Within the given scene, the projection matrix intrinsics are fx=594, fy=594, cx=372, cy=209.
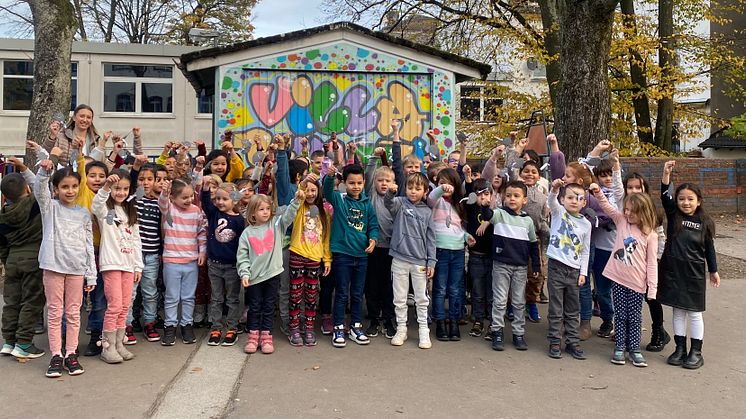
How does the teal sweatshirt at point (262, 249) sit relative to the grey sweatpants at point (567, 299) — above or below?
above

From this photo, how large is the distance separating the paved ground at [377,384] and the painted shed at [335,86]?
4.31m

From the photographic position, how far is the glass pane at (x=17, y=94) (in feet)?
76.3

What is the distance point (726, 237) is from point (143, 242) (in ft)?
36.6

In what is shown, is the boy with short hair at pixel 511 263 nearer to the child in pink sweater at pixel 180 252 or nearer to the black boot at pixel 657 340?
the black boot at pixel 657 340

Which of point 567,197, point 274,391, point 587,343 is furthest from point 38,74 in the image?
point 587,343

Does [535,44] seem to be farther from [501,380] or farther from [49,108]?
[501,380]

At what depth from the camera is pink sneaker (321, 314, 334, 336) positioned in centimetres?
563

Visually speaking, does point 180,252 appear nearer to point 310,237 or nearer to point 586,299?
point 310,237

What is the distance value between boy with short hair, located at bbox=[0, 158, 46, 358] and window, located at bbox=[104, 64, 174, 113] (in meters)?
20.1

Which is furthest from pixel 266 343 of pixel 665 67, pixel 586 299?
pixel 665 67

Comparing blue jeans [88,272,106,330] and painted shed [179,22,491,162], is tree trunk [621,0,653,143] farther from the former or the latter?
blue jeans [88,272,106,330]

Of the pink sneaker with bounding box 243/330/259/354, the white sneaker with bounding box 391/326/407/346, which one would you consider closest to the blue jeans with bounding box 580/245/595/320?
the white sneaker with bounding box 391/326/407/346

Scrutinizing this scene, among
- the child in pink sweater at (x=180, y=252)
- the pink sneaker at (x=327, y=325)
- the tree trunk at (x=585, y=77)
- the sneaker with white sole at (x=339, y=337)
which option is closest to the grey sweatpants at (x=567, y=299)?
the sneaker with white sole at (x=339, y=337)

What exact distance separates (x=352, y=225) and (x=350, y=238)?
0.39ft
